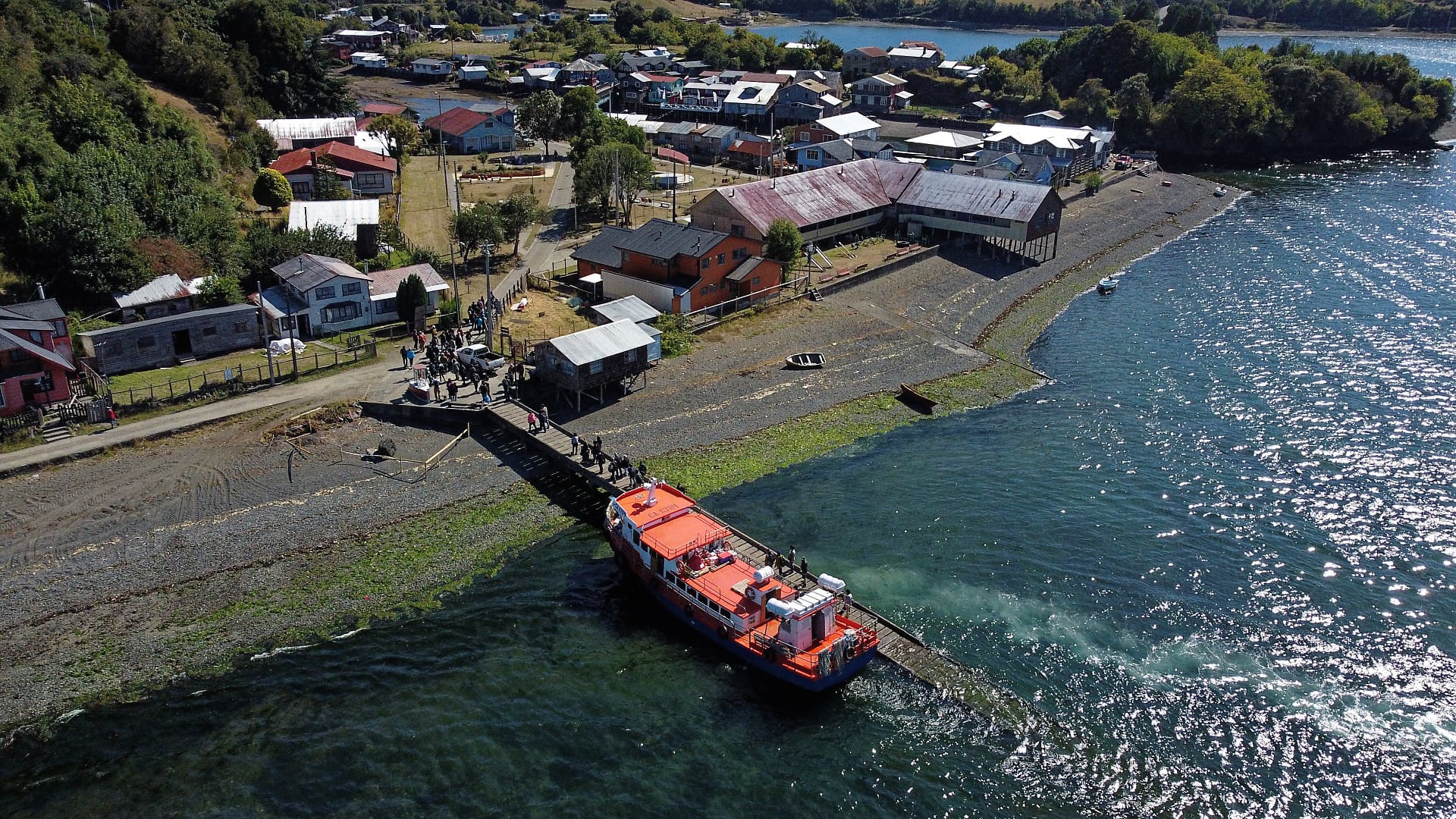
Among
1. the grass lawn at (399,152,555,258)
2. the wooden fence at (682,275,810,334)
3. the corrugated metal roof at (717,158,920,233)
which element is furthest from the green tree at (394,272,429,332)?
the corrugated metal roof at (717,158,920,233)

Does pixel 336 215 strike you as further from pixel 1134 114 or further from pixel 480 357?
pixel 1134 114

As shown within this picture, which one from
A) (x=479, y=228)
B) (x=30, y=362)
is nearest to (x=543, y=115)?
(x=479, y=228)

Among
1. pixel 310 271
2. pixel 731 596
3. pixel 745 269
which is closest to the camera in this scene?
pixel 731 596

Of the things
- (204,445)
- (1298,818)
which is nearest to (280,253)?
(204,445)

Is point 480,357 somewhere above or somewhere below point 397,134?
below

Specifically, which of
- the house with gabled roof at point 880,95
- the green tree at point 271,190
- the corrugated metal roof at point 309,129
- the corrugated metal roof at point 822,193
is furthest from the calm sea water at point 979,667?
the house with gabled roof at point 880,95

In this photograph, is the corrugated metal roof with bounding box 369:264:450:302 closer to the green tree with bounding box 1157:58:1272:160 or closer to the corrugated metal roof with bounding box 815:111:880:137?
the corrugated metal roof with bounding box 815:111:880:137

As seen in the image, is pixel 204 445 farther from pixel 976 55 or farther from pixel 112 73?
pixel 976 55
